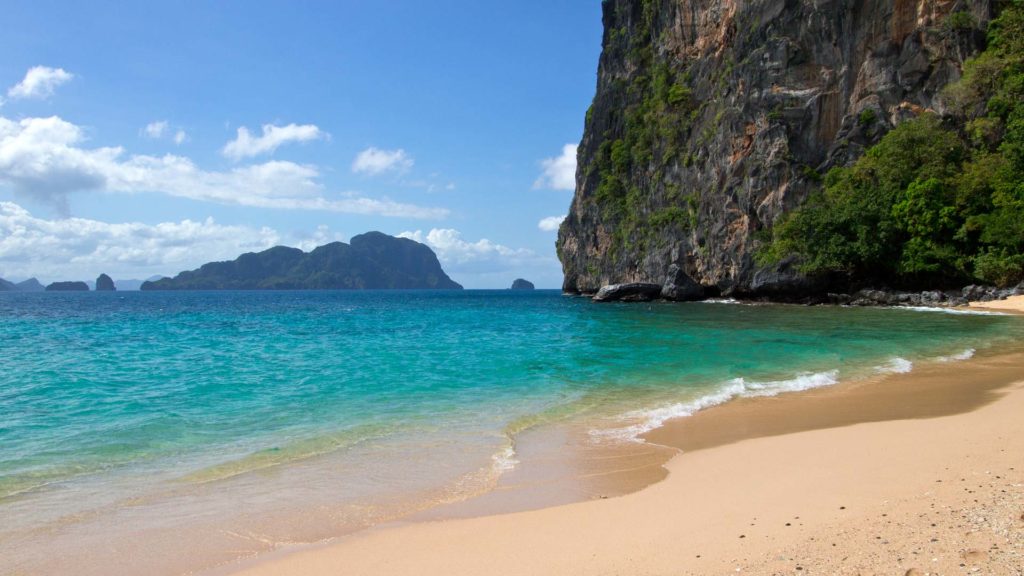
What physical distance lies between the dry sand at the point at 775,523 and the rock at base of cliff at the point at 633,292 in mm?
51528

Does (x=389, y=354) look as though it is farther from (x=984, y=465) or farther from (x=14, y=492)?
(x=984, y=465)

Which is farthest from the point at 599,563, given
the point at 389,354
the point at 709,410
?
the point at 389,354

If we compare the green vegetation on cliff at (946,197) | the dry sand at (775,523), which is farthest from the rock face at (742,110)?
the dry sand at (775,523)

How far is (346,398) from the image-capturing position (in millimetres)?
12523

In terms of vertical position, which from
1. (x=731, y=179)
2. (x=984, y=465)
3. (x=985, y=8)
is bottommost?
(x=984, y=465)

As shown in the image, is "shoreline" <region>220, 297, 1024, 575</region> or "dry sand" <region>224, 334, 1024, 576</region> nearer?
"dry sand" <region>224, 334, 1024, 576</region>

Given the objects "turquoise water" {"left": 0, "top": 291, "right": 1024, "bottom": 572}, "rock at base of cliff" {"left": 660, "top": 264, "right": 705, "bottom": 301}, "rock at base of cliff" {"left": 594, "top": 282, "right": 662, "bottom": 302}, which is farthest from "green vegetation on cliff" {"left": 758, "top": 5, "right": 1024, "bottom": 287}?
"rock at base of cliff" {"left": 594, "top": 282, "right": 662, "bottom": 302}

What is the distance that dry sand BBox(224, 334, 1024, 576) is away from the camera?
3973 mm

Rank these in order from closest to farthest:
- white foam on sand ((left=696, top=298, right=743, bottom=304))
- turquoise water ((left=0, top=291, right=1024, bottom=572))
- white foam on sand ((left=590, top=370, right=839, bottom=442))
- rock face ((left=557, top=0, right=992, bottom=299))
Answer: turquoise water ((left=0, top=291, right=1024, bottom=572)), white foam on sand ((left=590, top=370, right=839, bottom=442)), rock face ((left=557, top=0, right=992, bottom=299)), white foam on sand ((left=696, top=298, right=743, bottom=304))

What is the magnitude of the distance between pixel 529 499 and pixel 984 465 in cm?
472

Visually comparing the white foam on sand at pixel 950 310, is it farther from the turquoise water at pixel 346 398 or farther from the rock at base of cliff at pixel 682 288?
the rock at base of cliff at pixel 682 288

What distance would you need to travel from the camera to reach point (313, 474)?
7.30 meters

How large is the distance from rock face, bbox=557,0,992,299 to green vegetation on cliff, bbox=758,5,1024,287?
2055mm

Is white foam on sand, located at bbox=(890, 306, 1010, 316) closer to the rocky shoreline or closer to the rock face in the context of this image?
the rocky shoreline
